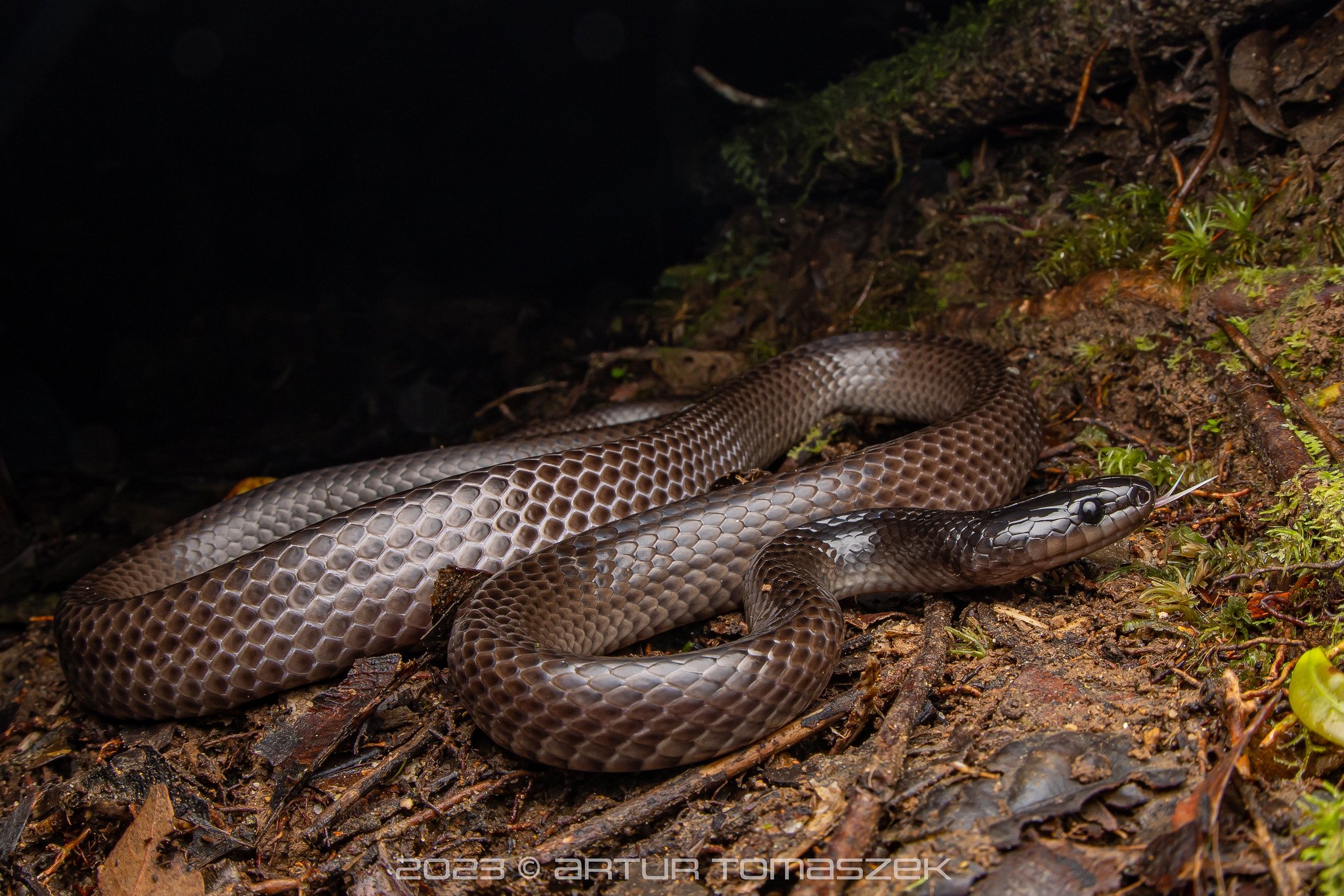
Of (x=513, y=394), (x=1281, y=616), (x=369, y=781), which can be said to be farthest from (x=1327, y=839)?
(x=513, y=394)

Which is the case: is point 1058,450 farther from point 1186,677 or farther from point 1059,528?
point 1186,677

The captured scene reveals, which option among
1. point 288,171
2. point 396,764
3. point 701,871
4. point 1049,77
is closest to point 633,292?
point 288,171

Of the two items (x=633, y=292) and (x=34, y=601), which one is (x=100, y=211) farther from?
(x=633, y=292)

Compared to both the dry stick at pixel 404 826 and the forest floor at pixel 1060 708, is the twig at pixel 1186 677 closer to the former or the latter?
the forest floor at pixel 1060 708

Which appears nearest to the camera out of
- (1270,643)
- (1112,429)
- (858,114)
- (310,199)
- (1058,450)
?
(1270,643)

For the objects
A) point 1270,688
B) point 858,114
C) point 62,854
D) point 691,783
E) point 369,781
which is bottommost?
point 62,854
